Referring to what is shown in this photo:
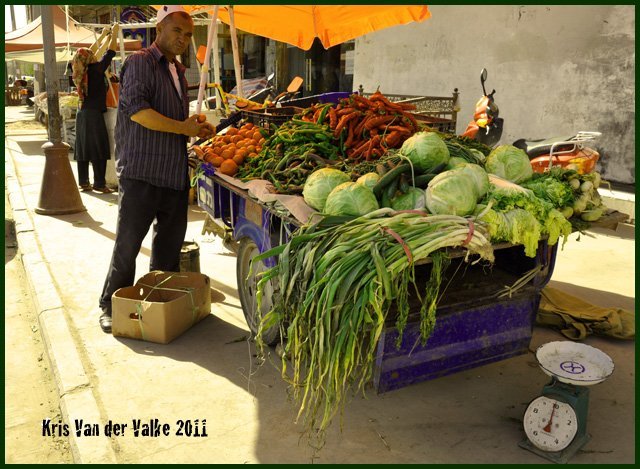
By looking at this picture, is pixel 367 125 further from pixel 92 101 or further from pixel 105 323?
pixel 92 101

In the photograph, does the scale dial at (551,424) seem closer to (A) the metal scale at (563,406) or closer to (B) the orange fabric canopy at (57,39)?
(A) the metal scale at (563,406)

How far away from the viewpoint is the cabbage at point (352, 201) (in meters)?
3.02

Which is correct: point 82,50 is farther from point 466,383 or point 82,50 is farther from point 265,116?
point 466,383

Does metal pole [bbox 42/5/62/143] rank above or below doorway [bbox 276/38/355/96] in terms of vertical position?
below

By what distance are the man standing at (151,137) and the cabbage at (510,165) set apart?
2.15m

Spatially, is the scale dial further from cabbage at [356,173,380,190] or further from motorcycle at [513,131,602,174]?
motorcycle at [513,131,602,174]

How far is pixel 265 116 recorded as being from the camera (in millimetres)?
5180

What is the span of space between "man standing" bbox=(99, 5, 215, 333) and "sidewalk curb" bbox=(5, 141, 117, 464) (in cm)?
37

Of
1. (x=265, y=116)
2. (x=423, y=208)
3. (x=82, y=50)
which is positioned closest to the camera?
(x=423, y=208)

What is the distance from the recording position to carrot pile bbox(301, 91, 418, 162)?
4.05 metres

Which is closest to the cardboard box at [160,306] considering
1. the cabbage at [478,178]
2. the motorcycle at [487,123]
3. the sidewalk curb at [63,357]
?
the sidewalk curb at [63,357]

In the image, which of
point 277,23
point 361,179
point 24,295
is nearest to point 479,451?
point 361,179

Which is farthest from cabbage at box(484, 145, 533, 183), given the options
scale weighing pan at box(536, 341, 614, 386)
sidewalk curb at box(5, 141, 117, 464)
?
sidewalk curb at box(5, 141, 117, 464)

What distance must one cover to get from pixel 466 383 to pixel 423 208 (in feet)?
4.37
